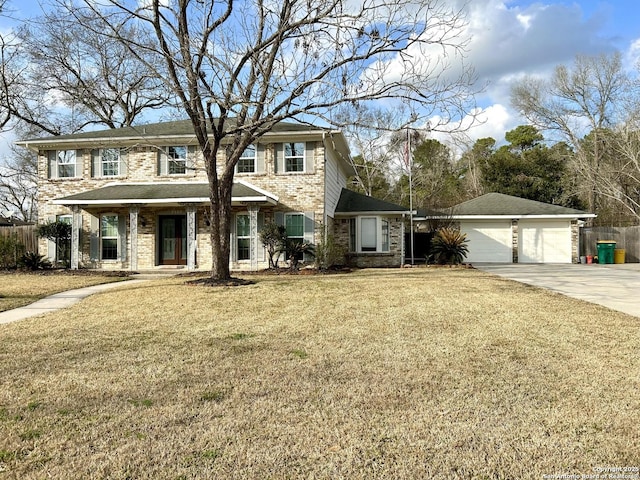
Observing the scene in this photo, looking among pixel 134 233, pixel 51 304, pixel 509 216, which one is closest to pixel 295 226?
pixel 134 233

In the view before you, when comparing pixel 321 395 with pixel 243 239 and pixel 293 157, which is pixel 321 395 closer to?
pixel 243 239

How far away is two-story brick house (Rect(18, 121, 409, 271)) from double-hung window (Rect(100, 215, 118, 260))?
0.13 ft

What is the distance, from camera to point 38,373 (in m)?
4.59

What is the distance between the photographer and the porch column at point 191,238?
16.6m

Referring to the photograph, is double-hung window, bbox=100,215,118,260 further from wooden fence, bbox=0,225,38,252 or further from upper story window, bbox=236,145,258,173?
upper story window, bbox=236,145,258,173

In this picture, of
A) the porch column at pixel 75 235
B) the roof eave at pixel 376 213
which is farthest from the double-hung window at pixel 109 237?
the roof eave at pixel 376 213

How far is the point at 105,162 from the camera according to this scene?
18438 millimetres

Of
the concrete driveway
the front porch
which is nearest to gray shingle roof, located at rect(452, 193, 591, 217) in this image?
the concrete driveway

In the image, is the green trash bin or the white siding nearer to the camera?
the white siding

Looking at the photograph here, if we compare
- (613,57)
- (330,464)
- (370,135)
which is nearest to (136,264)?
(370,135)

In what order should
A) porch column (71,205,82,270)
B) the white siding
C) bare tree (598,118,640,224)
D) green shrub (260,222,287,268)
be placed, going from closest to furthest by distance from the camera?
green shrub (260,222,287,268)
porch column (71,205,82,270)
the white siding
bare tree (598,118,640,224)

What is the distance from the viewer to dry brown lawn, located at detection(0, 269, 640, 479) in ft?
9.29

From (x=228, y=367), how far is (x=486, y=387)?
2.50 metres

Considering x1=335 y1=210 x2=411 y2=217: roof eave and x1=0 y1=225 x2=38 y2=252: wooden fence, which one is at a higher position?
x1=335 y1=210 x2=411 y2=217: roof eave
